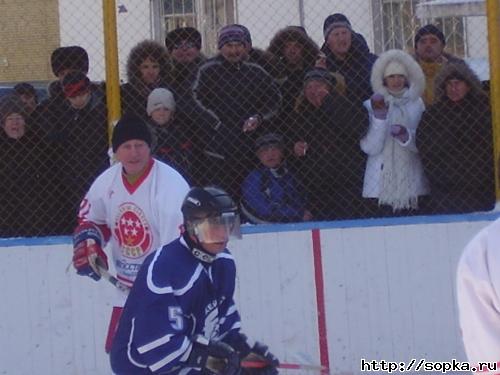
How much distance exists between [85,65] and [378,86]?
72.9 inches

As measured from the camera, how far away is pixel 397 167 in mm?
7035

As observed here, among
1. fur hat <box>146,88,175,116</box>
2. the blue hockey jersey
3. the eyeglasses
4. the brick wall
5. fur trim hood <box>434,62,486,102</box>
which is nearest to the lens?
the blue hockey jersey

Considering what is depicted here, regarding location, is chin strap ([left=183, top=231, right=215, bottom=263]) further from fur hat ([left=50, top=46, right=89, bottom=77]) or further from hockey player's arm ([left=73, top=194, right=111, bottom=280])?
fur hat ([left=50, top=46, right=89, bottom=77])

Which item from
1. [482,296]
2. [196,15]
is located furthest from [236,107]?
[482,296]

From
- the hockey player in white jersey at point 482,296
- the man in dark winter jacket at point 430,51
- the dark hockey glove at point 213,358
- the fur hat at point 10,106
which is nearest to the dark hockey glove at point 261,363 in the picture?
the dark hockey glove at point 213,358

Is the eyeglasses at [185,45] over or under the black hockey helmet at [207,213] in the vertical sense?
over

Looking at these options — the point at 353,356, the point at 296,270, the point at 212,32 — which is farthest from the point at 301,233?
the point at 212,32

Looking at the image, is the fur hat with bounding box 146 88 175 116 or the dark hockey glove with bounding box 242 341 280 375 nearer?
the dark hockey glove with bounding box 242 341 280 375

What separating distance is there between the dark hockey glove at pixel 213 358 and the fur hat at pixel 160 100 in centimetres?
309

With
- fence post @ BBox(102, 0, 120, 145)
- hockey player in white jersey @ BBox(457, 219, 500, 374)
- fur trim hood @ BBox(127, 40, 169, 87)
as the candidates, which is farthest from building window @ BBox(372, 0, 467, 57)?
hockey player in white jersey @ BBox(457, 219, 500, 374)

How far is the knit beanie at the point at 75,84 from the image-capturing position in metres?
7.28

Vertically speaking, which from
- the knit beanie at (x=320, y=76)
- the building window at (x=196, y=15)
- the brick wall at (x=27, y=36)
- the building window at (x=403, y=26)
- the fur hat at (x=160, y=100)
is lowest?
the fur hat at (x=160, y=100)

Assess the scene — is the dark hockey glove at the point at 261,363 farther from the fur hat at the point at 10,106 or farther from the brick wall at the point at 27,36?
the brick wall at the point at 27,36

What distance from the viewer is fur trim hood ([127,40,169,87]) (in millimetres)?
7363
